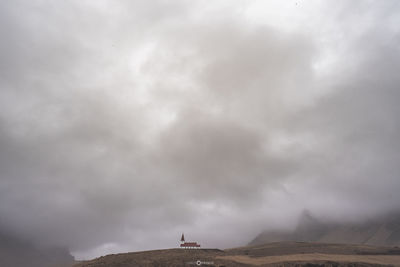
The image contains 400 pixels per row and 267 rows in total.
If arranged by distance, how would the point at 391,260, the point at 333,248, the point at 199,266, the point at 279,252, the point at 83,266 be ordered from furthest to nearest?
1. the point at 333,248
2. the point at 279,252
3. the point at 391,260
4. the point at 83,266
5. the point at 199,266

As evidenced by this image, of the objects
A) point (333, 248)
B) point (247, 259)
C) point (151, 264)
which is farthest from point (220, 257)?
point (333, 248)

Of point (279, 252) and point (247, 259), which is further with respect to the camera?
point (279, 252)

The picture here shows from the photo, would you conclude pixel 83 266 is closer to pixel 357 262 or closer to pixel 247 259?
pixel 247 259

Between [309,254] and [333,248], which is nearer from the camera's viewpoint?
[309,254]

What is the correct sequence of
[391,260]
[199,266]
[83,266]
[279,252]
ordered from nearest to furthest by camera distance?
[199,266] → [83,266] → [391,260] → [279,252]

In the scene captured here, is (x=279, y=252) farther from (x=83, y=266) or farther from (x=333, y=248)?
(x=83, y=266)

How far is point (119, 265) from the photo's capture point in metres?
69.3

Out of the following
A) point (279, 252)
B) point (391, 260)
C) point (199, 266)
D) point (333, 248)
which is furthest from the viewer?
point (333, 248)

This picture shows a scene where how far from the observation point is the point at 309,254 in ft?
270

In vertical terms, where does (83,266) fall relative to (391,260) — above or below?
above

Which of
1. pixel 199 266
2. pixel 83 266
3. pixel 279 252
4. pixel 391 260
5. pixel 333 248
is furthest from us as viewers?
pixel 333 248

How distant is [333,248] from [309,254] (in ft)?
66.2

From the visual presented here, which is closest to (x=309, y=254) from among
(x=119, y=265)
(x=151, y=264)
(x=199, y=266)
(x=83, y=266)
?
(x=199, y=266)

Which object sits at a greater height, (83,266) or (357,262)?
(83,266)
